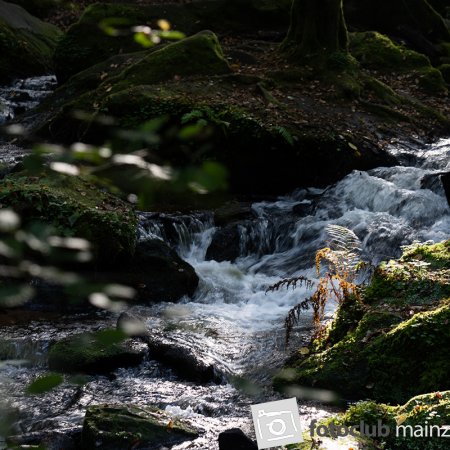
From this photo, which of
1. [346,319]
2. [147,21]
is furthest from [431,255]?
[147,21]

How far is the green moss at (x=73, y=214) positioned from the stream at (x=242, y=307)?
72 cm

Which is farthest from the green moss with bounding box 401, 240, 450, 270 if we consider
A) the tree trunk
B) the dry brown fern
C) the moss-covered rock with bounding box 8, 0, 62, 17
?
the moss-covered rock with bounding box 8, 0, 62, 17

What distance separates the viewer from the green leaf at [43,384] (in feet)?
3.41

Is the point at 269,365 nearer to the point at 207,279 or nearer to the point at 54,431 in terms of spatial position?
the point at 54,431

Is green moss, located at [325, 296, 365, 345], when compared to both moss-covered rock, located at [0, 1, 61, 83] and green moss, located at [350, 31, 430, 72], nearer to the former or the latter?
green moss, located at [350, 31, 430, 72]

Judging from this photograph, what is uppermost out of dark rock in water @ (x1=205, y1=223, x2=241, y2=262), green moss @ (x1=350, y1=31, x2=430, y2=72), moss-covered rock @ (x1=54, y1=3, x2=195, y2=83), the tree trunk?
moss-covered rock @ (x1=54, y1=3, x2=195, y2=83)

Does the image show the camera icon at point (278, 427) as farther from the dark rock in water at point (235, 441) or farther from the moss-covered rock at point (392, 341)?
the moss-covered rock at point (392, 341)

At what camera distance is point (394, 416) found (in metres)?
4.43

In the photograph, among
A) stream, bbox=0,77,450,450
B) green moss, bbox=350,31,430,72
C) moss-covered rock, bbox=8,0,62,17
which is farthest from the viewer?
moss-covered rock, bbox=8,0,62,17

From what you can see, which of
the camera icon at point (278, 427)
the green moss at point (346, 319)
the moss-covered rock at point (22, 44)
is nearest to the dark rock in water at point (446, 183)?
the green moss at point (346, 319)

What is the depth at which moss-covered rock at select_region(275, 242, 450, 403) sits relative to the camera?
5242 millimetres

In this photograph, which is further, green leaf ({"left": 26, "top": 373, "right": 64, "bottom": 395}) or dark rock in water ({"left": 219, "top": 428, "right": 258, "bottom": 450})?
dark rock in water ({"left": 219, "top": 428, "right": 258, "bottom": 450})

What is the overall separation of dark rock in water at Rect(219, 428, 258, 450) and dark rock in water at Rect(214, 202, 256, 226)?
20.8 ft

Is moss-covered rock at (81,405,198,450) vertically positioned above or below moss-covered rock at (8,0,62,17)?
below
